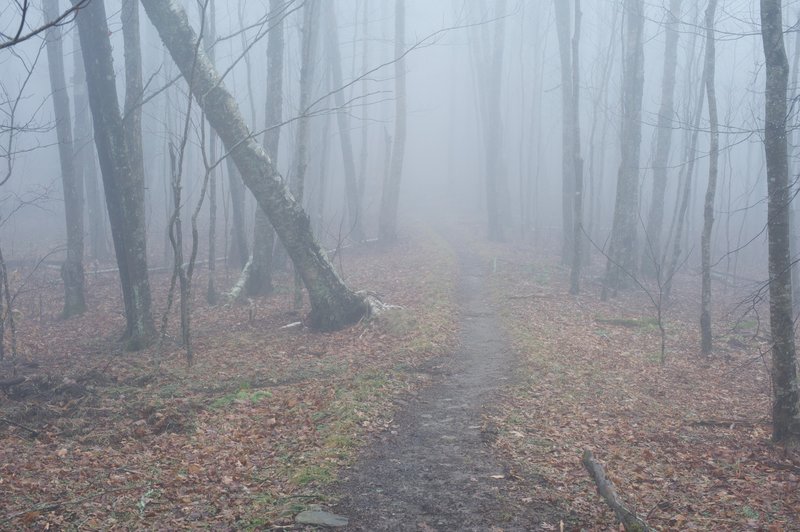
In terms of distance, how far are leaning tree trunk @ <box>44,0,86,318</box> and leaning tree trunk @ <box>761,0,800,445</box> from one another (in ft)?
45.2

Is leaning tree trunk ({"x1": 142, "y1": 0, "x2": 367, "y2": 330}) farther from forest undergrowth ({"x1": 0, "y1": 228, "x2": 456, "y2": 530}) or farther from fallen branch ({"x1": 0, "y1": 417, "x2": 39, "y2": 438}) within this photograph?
fallen branch ({"x1": 0, "y1": 417, "x2": 39, "y2": 438})

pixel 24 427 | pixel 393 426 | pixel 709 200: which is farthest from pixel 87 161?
→ pixel 709 200

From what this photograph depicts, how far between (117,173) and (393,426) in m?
6.71

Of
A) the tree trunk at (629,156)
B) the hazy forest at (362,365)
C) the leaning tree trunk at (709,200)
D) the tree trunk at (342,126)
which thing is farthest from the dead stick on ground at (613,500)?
the tree trunk at (342,126)

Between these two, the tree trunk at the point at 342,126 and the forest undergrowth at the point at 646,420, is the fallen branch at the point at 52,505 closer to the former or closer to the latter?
the forest undergrowth at the point at 646,420

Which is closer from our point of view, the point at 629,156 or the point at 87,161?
the point at 629,156

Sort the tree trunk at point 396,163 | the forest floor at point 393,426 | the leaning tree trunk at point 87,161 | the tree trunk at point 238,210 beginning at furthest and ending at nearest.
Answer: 1. the tree trunk at point 396,163
2. the leaning tree trunk at point 87,161
3. the tree trunk at point 238,210
4. the forest floor at point 393,426

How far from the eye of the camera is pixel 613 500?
16.6 feet

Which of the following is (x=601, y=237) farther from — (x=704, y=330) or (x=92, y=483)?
(x=92, y=483)

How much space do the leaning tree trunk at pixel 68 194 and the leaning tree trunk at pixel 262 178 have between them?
16.0ft

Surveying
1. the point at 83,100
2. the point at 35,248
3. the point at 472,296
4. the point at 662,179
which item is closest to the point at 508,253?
the point at 662,179

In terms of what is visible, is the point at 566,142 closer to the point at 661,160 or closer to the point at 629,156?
the point at 661,160

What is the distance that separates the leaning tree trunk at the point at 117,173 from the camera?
10.3m

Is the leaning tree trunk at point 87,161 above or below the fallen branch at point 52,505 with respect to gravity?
above
